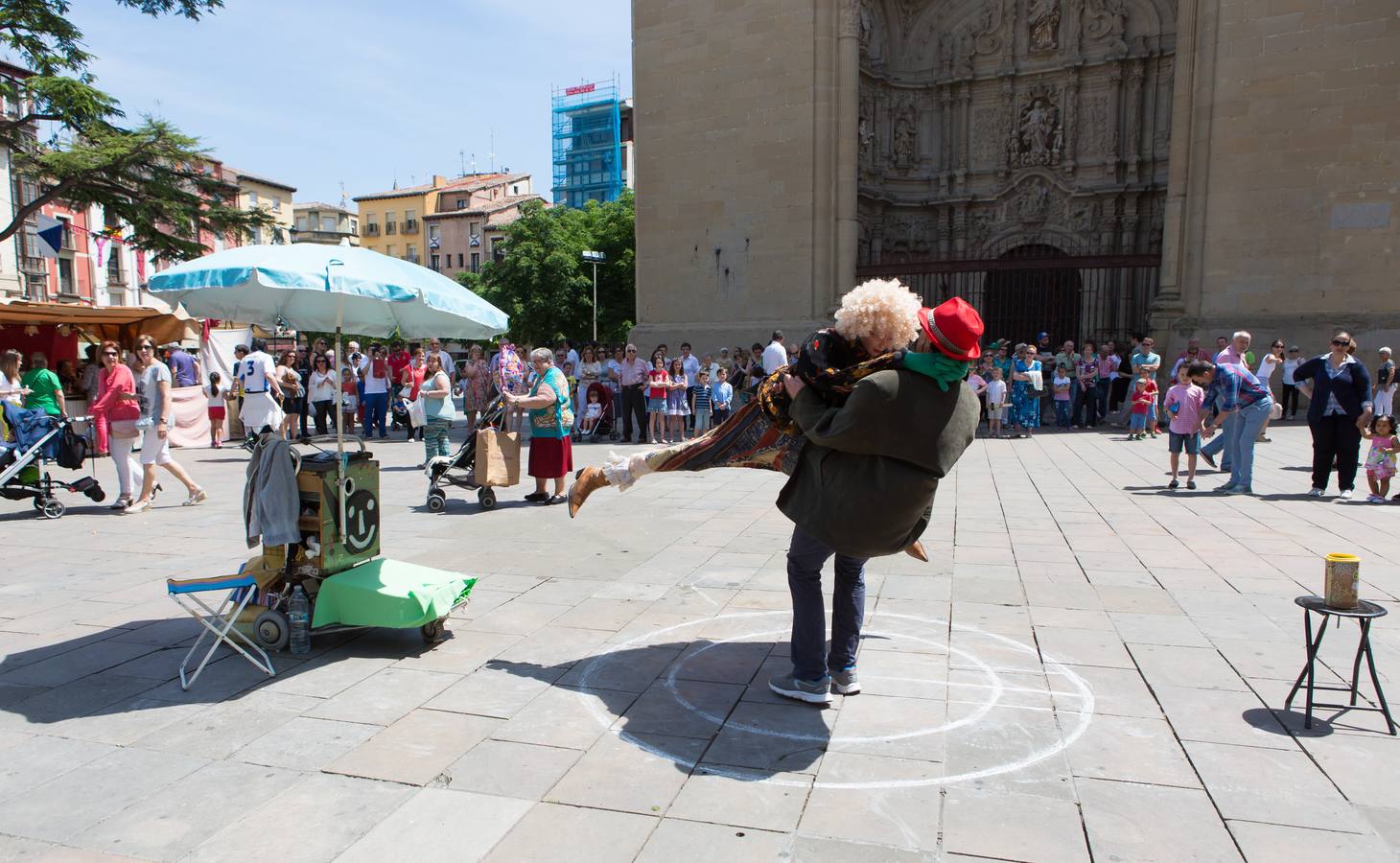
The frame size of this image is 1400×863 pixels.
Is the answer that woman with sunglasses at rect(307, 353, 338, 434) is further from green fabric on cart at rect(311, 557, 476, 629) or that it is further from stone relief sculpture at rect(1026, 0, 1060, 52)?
stone relief sculpture at rect(1026, 0, 1060, 52)

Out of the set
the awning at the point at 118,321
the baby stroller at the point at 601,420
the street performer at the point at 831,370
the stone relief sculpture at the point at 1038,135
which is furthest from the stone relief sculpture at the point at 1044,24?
the street performer at the point at 831,370

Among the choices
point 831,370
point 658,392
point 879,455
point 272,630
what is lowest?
point 272,630

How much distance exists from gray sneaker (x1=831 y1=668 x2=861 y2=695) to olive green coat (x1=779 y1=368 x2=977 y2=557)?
712 millimetres

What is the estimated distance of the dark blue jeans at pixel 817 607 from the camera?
160 inches

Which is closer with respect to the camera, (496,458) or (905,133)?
(496,458)

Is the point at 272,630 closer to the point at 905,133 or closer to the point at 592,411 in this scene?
the point at 592,411

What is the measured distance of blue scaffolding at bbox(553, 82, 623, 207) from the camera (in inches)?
3076

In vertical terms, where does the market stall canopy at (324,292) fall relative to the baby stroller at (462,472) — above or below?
above

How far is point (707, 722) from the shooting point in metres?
3.95

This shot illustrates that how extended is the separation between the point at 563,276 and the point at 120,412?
3492 centimetres

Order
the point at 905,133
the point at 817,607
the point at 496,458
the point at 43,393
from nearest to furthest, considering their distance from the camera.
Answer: the point at 817,607 < the point at 496,458 < the point at 43,393 < the point at 905,133

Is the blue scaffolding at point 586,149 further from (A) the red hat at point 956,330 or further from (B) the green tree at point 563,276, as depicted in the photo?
(A) the red hat at point 956,330

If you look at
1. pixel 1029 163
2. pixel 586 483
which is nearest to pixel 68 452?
pixel 586 483

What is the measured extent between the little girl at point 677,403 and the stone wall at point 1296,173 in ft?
32.9
